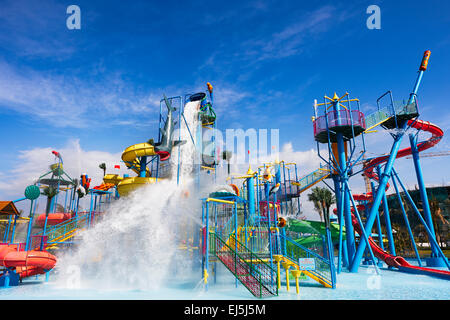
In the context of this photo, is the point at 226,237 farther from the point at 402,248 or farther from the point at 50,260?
the point at 402,248

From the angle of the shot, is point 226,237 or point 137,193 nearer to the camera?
point 226,237

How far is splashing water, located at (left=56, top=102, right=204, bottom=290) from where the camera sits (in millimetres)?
13648

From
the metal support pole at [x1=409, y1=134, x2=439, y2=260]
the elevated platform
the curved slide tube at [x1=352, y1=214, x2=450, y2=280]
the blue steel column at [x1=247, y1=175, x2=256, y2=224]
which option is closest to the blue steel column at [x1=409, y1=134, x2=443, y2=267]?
the metal support pole at [x1=409, y1=134, x2=439, y2=260]

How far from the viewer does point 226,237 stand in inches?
544

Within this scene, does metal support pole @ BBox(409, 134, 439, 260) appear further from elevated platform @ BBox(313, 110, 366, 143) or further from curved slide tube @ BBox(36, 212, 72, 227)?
curved slide tube @ BBox(36, 212, 72, 227)

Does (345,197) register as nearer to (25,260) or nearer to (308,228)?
(308,228)

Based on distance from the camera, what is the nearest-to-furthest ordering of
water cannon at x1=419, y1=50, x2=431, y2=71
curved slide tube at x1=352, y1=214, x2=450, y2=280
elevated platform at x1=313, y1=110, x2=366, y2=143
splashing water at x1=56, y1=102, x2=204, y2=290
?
splashing water at x1=56, y1=102, x2=204, y2=290
curved slide tube at x1=352, y1=214, x2=450, y2=280
water cannon at x1=419, y1=50, x2=431, y2=71
elevated platform at x1=313, y1=110, x2=366, y2=143

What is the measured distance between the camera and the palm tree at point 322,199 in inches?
1478

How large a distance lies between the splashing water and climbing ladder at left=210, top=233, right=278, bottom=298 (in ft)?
9.73

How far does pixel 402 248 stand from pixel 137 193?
3582 centimetres

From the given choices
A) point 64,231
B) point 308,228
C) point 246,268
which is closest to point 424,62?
point 246,268

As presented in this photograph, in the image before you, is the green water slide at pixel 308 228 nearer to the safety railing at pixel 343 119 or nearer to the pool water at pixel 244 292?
the safety railing at pixel 343 119

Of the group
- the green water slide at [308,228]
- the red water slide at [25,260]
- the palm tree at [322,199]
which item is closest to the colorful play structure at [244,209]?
the red water slide at [25,260]
